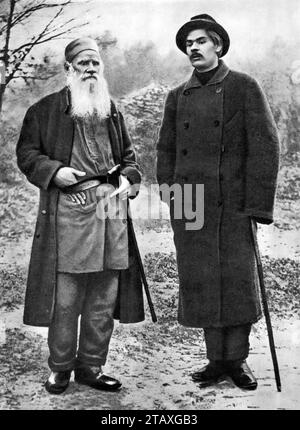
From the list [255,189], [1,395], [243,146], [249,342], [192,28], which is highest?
[192,28]

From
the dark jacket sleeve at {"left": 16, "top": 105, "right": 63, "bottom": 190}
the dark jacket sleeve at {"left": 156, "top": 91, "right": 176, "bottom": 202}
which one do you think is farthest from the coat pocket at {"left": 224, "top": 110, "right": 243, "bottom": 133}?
the dark jacket sleeve at {"left": 16, "top": 105, "right": 63, "bottom": 190}

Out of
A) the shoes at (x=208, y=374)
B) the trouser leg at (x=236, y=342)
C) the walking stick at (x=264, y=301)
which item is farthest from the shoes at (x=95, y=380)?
the walking stick at (x=264, y=301)

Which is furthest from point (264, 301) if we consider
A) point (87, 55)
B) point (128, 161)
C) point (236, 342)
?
point (87, 55)

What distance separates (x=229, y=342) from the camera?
4176 mm

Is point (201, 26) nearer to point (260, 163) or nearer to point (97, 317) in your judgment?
point (260, 163)

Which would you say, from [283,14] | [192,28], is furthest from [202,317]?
[283,14]

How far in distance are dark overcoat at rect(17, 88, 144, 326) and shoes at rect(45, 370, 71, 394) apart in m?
0.36

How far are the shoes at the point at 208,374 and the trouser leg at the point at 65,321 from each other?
33.2 inches

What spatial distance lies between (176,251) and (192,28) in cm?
151

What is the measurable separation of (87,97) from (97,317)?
4.83 feet

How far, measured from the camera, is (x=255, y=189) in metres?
4.09

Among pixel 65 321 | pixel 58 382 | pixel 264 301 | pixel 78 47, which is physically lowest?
pixel 58 382

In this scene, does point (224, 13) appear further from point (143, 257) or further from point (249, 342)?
point (249, 342)

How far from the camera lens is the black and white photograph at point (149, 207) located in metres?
4.16
